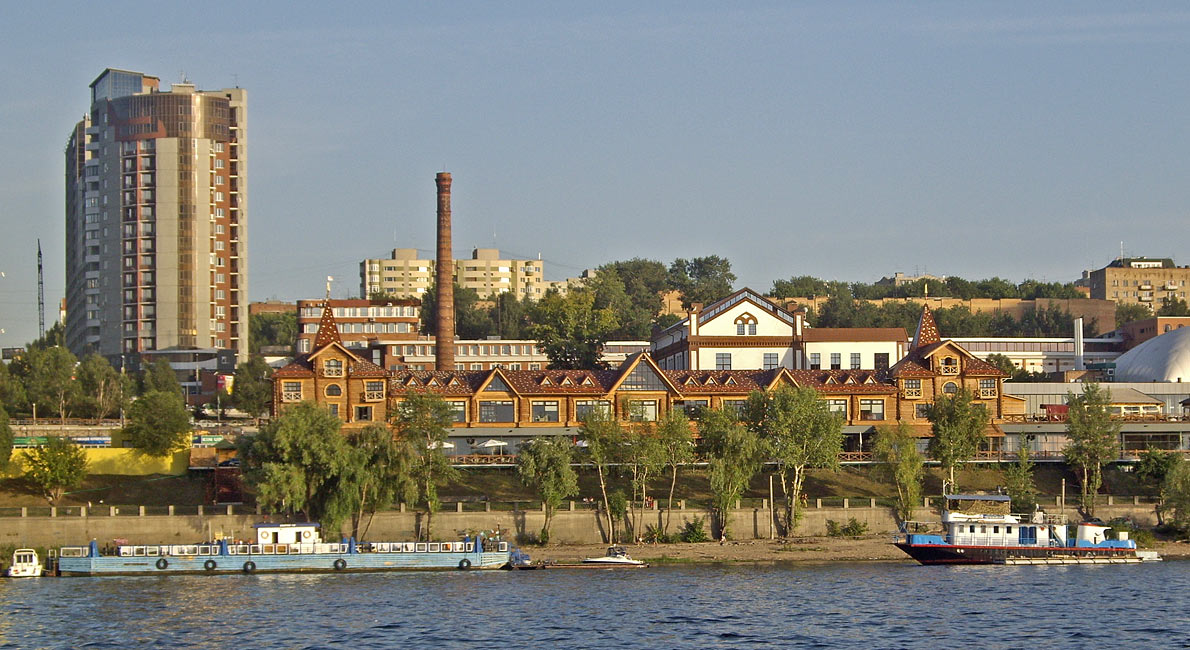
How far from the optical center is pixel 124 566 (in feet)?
313

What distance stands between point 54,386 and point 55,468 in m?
57.6

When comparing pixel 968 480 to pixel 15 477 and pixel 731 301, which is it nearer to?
pixel 731 301

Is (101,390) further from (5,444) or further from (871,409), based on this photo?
(871,409)

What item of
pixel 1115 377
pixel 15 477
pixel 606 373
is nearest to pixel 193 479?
pixel 15 477

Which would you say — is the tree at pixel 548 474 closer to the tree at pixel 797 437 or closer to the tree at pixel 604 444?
the tree at pixel 604 444

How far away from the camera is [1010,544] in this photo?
101875 mm

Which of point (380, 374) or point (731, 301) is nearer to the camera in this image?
point (380, 374)

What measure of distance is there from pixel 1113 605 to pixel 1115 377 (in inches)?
4831

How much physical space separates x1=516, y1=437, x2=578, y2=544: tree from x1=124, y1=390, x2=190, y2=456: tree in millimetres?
28678

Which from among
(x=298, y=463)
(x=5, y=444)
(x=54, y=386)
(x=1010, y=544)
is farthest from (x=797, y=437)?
(x=54, y=386)

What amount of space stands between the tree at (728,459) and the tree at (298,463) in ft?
84.2

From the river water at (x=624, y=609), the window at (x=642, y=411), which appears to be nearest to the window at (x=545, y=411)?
the window at (x=642, y=411)

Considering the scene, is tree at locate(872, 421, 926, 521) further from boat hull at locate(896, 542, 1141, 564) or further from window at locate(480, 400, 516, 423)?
window at locate(480, 400, 516, 423)

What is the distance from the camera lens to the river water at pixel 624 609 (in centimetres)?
7006
